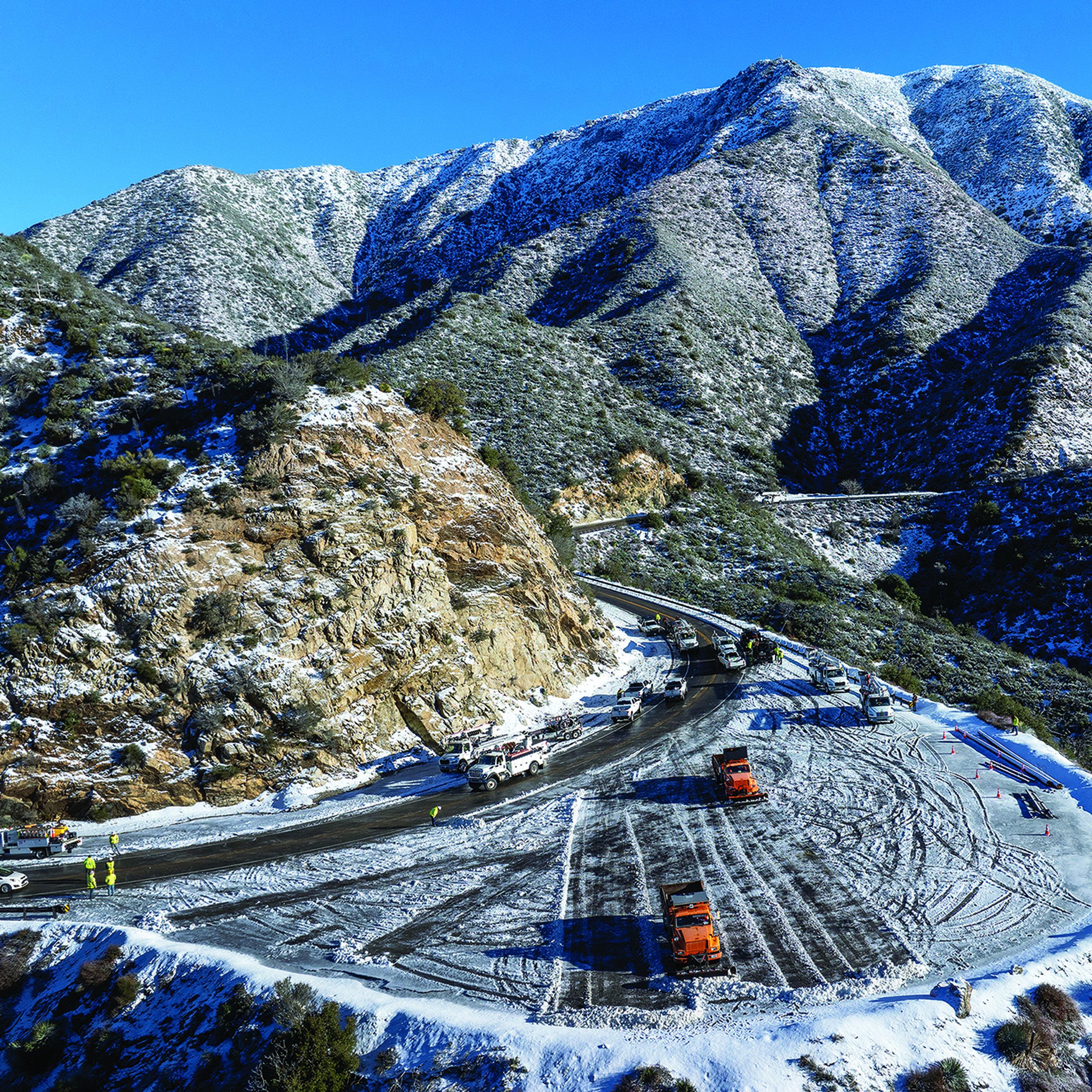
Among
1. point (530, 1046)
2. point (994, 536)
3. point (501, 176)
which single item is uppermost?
point (501, 176)

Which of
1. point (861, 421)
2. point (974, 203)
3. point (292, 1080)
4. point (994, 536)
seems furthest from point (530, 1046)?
point (974, 203)

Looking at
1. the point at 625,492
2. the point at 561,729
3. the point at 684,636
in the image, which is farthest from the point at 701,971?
the point at 625,492

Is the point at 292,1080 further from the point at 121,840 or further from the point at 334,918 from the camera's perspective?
the point at 121,840

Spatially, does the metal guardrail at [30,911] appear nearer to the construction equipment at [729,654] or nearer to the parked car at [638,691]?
the parked car at [638,691]

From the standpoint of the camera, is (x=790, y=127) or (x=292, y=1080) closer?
(x=292, y=1080)

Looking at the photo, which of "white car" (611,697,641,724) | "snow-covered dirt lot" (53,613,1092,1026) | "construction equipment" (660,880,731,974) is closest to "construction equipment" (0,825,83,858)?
"snow-covered dirt lot" (53,613,1092,1026)

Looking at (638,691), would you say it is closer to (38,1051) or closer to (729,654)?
(729,654)

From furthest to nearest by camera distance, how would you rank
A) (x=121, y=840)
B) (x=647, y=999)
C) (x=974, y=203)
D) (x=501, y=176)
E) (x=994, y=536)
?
(x=501, y=176) → (x=974, y=203) → (x=994, y=536) → (x=121, y=840) → (x=647, y=999)
